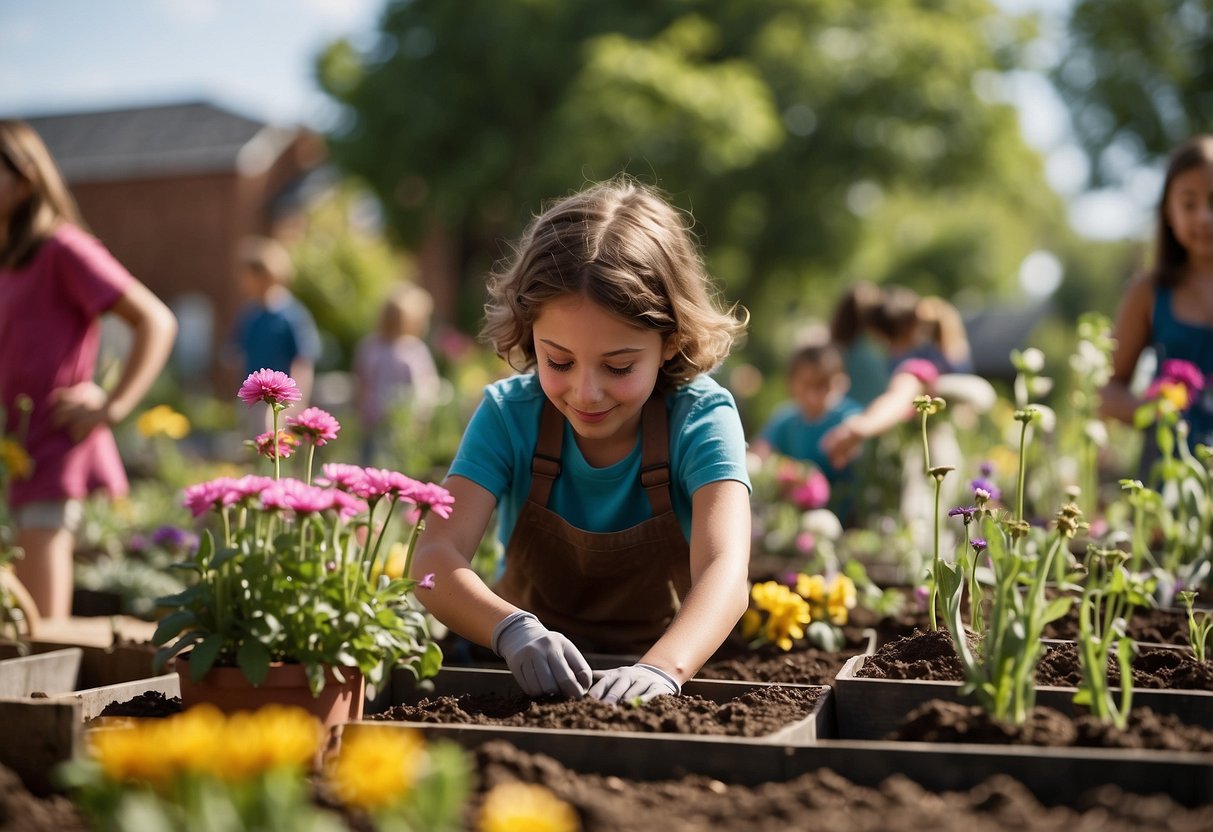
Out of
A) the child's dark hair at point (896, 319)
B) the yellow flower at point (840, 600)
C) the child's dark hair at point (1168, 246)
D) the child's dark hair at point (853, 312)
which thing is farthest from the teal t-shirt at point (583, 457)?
the child's dark hair at point (853, 312)

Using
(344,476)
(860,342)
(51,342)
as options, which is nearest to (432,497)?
(344,476)

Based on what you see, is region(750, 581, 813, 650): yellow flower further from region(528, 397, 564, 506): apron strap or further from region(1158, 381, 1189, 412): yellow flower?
region(1158, 381, 1189, 412): yellow flower

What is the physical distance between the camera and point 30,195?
11.3 feet

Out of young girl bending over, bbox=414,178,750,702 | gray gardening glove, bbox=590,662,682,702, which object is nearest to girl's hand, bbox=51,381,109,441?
young girl bending over, bbox=414,178,750,702

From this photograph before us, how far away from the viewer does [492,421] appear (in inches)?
94.8

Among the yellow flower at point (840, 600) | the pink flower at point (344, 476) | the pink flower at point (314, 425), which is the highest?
the pink flower at point (314, 425)

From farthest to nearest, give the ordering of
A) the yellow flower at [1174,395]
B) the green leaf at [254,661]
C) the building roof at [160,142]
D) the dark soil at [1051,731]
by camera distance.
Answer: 1. the building roof at [160,142]
2. the yellow flower at [1174,395]
3. the green leaf at [254,661]
4. the dark soil at [1051,731]

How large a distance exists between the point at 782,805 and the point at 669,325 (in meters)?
1.16

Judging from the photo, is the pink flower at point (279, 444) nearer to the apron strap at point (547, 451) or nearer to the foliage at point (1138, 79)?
the apron strap at point (547, 451)

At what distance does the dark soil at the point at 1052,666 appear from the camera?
1.89 m

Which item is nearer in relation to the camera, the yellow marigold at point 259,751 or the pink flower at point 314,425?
the yellow marigold at point 259,751

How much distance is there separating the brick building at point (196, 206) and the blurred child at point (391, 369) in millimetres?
21457

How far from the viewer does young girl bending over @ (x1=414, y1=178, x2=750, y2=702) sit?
6.64 ft

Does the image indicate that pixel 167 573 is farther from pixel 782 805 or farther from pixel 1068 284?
pixel 1068 284
